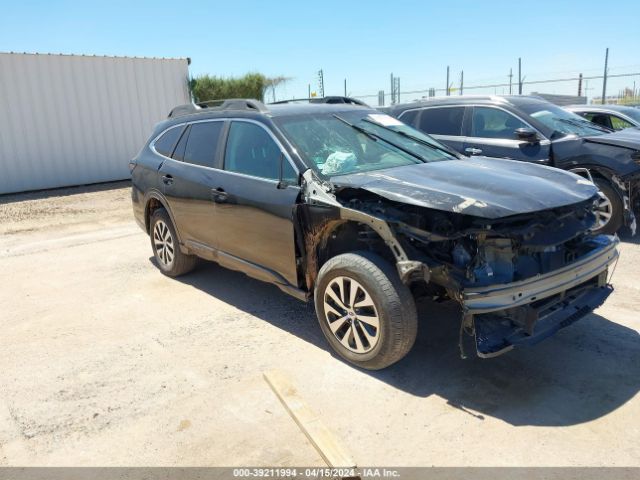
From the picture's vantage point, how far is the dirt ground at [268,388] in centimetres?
289

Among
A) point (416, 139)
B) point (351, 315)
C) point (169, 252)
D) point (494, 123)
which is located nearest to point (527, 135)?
point (494, 123)

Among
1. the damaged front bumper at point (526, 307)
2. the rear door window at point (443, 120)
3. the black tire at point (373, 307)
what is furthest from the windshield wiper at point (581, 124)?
the black tire at point (373, 307)

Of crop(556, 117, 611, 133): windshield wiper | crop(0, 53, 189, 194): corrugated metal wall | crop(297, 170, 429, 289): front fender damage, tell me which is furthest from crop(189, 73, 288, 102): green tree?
crop(297, 170, 429, 289): front fender damage

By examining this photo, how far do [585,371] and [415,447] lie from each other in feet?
4.70

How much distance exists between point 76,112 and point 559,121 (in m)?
11.5

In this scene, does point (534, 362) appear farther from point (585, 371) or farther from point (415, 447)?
point (415, 447)

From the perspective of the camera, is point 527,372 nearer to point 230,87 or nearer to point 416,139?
point 416,139

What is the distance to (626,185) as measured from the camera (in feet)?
20.7

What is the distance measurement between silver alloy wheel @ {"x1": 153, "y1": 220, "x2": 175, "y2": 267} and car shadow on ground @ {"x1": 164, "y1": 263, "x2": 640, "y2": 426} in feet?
6.02

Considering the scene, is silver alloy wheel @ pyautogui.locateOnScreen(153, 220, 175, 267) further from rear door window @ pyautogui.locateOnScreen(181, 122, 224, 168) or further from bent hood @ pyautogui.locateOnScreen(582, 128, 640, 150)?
bent hood @ pyautogui.locateOnScreen(582, 128, 640, 150)

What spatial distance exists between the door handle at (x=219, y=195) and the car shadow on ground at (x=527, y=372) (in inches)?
45.1

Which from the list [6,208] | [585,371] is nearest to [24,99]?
[6,208]

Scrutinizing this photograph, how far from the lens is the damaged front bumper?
3074 millimetres

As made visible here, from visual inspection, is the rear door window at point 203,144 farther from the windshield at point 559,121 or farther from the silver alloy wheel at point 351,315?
the windshield at point 559,121
